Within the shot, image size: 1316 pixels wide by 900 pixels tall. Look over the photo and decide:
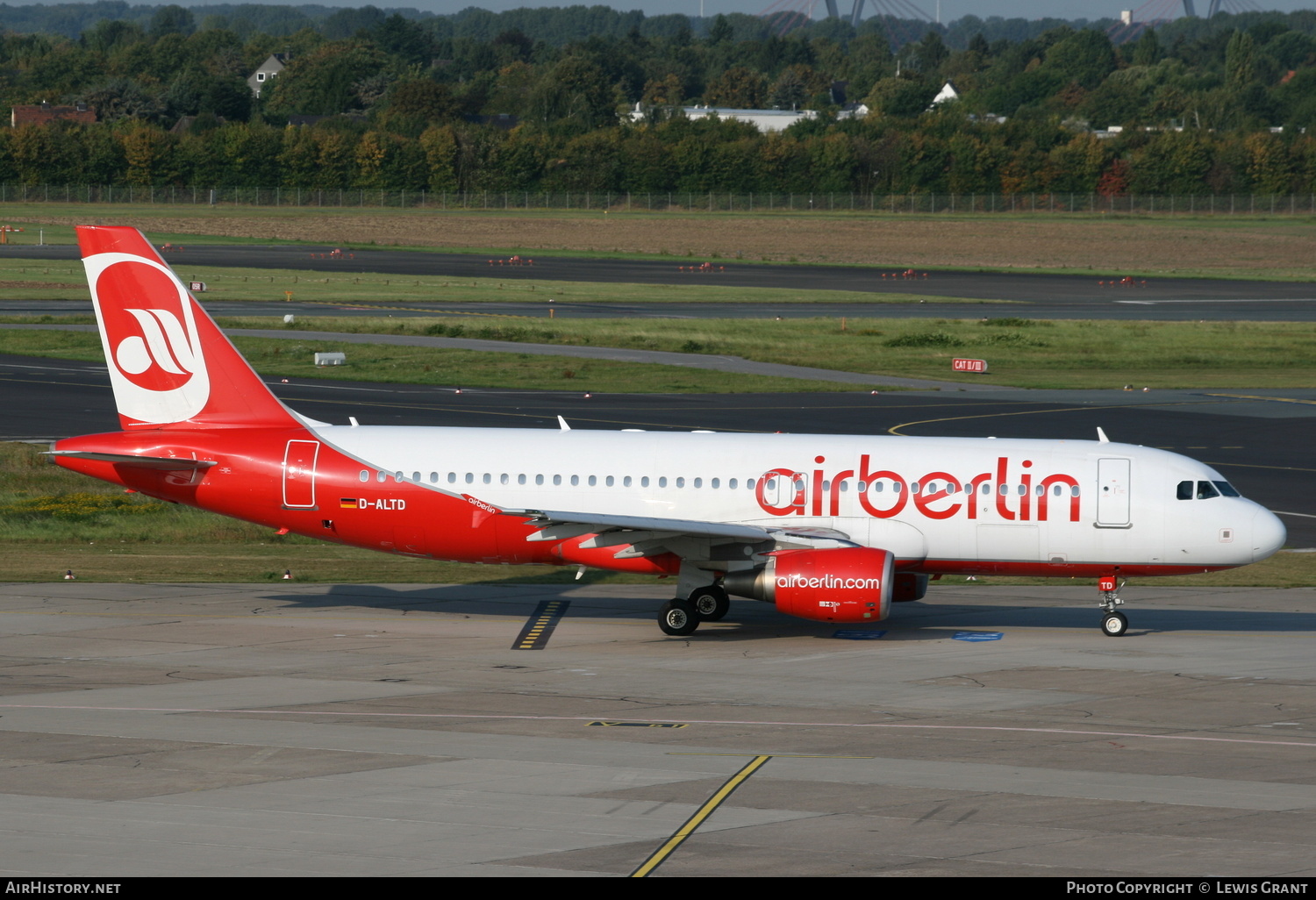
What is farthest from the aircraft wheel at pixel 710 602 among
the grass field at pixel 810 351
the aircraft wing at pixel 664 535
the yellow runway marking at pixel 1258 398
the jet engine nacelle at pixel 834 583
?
the yellow runway marking at pixel 1258 398

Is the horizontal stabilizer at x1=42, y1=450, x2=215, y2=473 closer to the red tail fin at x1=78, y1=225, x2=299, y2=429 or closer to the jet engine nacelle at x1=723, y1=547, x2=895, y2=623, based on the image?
the red tail fin at x1=78, y1=225, x2=299, y2=429

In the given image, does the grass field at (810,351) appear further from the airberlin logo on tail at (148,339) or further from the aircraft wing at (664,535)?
the aircraft wing at (664,535)

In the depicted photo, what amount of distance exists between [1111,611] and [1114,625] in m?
0.38

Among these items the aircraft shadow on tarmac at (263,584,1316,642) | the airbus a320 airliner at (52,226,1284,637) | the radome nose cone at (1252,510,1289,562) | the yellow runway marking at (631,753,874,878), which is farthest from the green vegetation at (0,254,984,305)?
the yellow runway marking at (631,753,874,878)

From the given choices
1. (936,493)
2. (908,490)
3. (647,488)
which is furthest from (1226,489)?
(647,488)

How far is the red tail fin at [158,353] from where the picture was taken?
34656 millimetres

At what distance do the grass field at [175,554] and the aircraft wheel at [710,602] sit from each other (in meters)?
6.82

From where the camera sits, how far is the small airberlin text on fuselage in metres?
33.0

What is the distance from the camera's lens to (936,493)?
3300 cm

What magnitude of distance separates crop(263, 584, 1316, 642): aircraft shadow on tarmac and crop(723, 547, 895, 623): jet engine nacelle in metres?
2.62

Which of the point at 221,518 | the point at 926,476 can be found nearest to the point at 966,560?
the point at 926,476

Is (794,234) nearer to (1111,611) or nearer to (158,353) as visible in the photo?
(1111,611)

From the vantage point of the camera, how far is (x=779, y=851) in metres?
18.5
